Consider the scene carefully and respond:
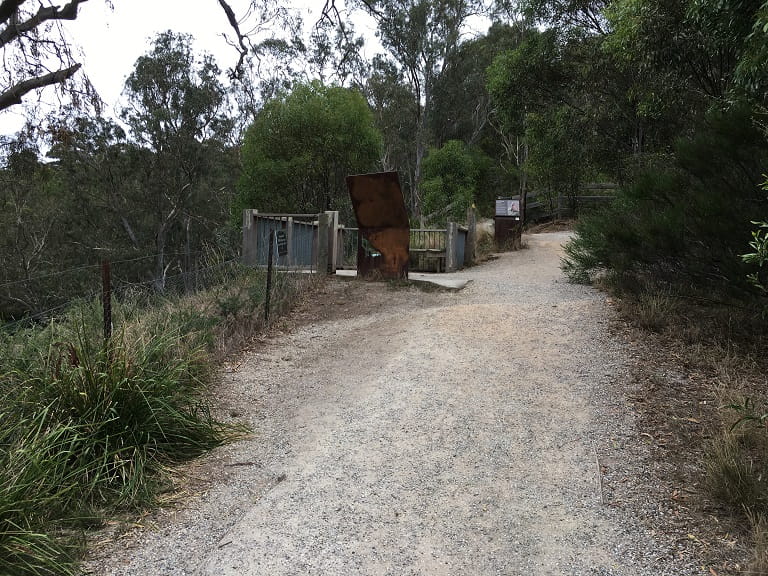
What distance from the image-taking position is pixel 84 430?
12.4 feet

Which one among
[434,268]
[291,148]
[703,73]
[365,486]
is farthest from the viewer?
[291,148]

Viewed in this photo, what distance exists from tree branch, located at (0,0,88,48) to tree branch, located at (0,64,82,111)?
25.8 inches

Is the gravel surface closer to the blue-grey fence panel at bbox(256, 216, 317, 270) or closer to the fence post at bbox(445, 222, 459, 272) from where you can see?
the blue-grey fence panel at bbox(256, 216, 317, 270)

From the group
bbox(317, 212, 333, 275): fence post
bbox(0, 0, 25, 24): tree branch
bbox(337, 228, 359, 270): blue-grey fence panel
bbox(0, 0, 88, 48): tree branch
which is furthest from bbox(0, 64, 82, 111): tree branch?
bbox(337, 228, 359, 270): blue-grey fence panel

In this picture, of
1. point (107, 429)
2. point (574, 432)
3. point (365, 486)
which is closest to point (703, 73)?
point (574, 432)

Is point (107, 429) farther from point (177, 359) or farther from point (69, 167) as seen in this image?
point (69, 167)

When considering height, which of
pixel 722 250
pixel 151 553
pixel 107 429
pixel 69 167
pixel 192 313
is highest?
pixel 69 167

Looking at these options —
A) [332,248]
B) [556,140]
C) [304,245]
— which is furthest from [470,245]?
[304,245]

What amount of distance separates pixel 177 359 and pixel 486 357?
2.99 metres

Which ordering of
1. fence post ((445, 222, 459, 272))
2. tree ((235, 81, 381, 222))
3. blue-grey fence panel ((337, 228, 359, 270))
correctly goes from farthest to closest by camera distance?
tree ((235, 81, 381, 222)), fence post ((445, 222, 459, 272)), blue-grey fence panel ((337, 228, 359, 270))

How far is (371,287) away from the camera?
10266 millimetres

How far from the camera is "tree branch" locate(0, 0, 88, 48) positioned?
1000cm

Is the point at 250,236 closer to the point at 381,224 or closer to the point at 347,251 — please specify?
the point at 381,224

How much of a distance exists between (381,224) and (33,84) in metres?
6.14
